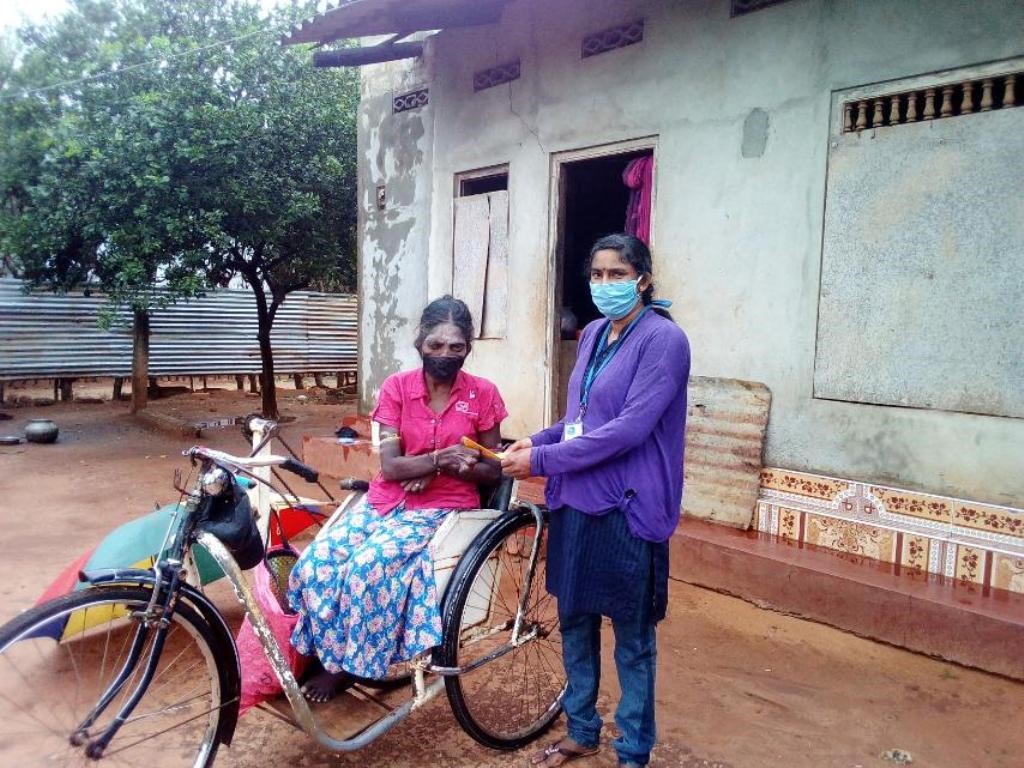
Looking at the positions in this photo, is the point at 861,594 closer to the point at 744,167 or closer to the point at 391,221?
the point at 744,167

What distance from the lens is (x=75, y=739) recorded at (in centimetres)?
216

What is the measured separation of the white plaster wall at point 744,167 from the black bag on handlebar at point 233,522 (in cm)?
318

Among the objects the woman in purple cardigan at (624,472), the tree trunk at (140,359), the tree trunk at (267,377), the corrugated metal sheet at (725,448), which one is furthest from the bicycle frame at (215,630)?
the tree trunk at (140,359)

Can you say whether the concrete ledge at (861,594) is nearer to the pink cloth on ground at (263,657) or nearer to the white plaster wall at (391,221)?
the pink cloth on ground at (263,657)

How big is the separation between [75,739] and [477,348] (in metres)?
4.49

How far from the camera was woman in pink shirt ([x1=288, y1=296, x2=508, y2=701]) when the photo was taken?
2455mm

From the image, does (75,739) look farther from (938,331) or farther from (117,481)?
(117,481)

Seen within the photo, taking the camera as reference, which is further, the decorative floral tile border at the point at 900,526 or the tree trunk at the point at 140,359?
the tree trunk at the point at 140,359

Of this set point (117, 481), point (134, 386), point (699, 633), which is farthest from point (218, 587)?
point (134, 386)

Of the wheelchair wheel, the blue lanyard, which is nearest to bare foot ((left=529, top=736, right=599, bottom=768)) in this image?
the wheelchair wheel

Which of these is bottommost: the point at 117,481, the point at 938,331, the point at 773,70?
the point at 117,481

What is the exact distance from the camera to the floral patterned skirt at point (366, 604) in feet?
8.02

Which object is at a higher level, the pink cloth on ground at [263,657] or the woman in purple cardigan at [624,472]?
the woman in purple cardigan at [624,472]

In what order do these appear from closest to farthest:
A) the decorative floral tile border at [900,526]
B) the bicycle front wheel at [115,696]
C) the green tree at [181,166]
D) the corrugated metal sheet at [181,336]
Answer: the bicycle front wheel at [115,696], the decorative floral tile border at [900,526], the green tree at [181,166], the corrugated metal sheet at [181,336]
